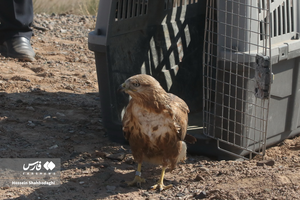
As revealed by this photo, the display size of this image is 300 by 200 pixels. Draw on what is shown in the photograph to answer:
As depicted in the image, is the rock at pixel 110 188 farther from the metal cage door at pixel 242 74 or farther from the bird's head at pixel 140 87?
the metal cage door at pixel 242 74

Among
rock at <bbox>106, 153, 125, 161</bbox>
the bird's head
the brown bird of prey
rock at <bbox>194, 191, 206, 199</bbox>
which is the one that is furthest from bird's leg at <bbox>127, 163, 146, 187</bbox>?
the bird's head

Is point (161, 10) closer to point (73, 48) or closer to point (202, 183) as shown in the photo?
point (202, 183)

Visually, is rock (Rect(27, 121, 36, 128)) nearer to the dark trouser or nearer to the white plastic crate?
the white plastic crate

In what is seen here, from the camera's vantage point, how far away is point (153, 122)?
3.47 metres

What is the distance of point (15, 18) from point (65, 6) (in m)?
4.25

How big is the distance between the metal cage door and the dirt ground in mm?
254

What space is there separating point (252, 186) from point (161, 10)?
7.06ft

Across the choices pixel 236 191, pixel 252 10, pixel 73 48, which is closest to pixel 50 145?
pixel 236 191

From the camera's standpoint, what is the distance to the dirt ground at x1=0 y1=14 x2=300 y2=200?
3.39m

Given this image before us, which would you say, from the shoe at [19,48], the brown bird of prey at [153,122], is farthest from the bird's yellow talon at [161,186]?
the shoe at [19,48]

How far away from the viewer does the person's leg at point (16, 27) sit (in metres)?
6.12

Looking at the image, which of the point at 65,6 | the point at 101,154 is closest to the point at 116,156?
the point at 101,154

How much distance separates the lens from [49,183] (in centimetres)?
354

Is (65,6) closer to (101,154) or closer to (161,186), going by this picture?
(101,154)
